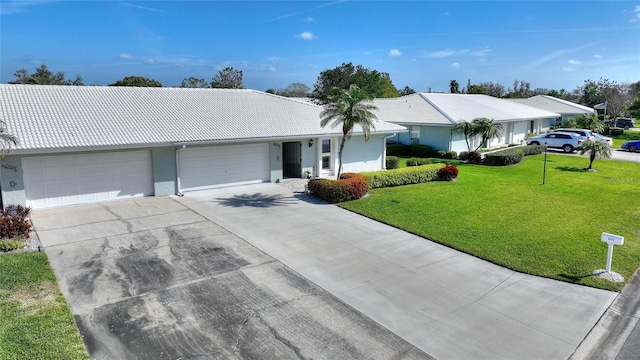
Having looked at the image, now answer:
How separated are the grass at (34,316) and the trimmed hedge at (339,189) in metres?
10.4

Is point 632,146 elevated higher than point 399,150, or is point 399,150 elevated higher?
point 632,146

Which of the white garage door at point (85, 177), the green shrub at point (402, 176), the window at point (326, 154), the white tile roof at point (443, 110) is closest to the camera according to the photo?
the white garage door at point (85, 177)

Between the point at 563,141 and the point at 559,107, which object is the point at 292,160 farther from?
the point at 559,107

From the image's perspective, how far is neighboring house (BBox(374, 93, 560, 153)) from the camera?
32.1m

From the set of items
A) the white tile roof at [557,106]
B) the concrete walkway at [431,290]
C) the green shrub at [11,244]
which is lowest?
the concrete walkway at [431,290]

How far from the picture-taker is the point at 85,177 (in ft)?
52.7

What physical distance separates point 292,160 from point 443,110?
55.3ft

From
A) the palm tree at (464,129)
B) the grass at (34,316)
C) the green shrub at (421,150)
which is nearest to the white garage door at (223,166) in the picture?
the grass at (34,316)

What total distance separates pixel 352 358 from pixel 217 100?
19.5m

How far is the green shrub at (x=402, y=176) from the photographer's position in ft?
66.8

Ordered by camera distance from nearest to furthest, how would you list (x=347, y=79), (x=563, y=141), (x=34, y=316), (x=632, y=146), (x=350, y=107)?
(x=34, y=316) < (x=350, y=107) < (x=563, y=141) < (x=632, y=146) < (x=347, y=79)

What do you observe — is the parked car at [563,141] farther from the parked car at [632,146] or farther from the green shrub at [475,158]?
the green shrub at [475,158]

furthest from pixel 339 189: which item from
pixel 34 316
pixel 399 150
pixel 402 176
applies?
pixel 399 150

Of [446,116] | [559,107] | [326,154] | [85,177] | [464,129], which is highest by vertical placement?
[559,107]
